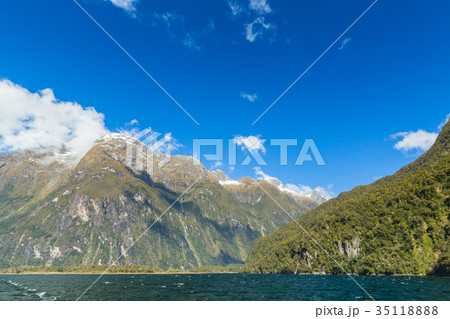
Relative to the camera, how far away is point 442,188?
495ft

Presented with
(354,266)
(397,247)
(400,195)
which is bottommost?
(354,266)
